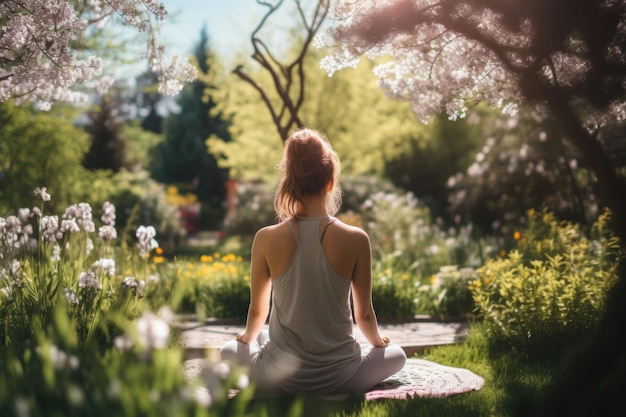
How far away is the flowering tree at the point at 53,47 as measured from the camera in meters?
4.30

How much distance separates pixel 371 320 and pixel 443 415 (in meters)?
0.67

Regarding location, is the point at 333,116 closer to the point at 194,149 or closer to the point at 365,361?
the point at 365,361

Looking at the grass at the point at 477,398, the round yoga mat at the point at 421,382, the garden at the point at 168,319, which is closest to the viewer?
the garden at the point at 168,319

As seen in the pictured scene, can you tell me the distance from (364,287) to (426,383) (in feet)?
2.67

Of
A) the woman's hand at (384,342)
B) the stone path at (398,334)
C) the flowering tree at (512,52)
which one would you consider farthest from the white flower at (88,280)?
the flowering tree at (512,52)

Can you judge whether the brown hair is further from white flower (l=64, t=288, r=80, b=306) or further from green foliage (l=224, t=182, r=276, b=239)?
green foliage (l=224, t=182, r=276, b=239)

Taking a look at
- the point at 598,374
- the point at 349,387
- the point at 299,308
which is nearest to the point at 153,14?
the point at 299,308

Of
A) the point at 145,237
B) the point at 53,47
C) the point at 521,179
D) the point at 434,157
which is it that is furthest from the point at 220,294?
the point at 434,157

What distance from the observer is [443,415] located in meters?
3.34

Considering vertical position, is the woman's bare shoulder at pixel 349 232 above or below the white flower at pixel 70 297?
above

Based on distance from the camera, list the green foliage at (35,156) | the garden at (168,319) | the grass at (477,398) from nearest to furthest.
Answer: the garden at (168,319) < the grass at (477,398) < the green foliage at (35,156)

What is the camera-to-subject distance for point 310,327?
3602 mm

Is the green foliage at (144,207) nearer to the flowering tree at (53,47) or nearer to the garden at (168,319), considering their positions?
the garden at (168,319)

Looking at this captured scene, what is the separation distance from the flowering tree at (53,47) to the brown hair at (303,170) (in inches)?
72.9
